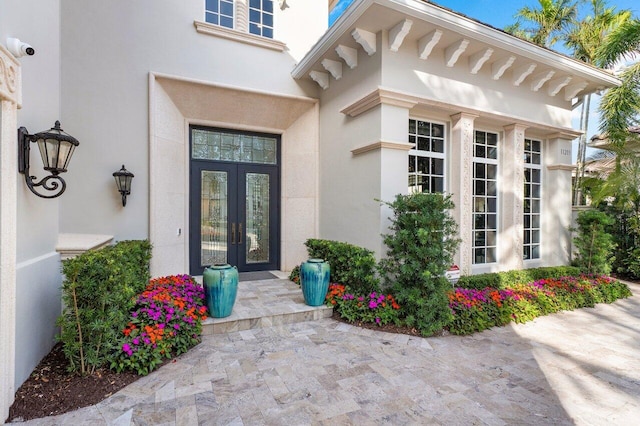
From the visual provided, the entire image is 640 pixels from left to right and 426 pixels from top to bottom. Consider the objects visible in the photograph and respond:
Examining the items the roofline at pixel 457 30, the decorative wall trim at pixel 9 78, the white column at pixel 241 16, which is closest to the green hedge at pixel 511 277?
the roofline at pixel 457 30

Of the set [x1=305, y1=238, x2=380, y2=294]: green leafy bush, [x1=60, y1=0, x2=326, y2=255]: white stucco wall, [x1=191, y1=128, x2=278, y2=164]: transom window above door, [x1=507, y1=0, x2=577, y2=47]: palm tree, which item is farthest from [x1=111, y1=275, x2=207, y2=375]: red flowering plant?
[x1=507, y1=0, x2=577, y2=47]: palm tree

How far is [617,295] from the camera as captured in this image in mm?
5738

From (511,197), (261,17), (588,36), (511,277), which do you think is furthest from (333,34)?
(588,36)

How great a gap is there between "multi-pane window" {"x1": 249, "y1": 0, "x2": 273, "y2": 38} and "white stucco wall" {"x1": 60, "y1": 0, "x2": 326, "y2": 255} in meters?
0.92

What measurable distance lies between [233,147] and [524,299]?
6035 mm

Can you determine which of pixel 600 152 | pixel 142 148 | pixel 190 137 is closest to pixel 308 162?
pixel 190 137

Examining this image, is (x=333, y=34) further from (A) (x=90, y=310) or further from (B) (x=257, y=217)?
(A) (x=90, y=310)

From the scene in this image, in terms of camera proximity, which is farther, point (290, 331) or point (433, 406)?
point (290, 331)

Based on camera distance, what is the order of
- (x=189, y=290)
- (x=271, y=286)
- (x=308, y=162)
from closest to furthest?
(x=189, y=290) → (x=271, y=286) → (x=308, y=162)

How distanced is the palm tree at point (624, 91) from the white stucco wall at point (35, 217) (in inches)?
419

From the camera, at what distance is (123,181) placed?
4.82 m

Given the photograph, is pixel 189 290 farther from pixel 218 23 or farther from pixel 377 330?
pixel 218 23

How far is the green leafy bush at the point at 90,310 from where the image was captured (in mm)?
2658

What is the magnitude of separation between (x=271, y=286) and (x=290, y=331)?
65.8 inches
